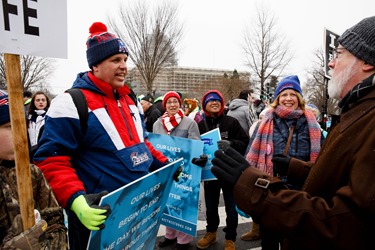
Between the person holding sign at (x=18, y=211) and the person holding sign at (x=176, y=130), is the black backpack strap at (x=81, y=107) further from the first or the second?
the person holding sign at (x=176, y=130)

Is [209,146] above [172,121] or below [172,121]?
below

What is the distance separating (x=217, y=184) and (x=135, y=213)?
188cm

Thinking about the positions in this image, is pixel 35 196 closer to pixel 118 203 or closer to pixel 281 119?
pixel 118 203

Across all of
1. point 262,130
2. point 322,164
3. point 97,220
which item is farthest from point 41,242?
point 262,130

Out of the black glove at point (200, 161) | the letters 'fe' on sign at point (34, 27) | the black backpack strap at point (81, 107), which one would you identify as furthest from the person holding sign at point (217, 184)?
the letters 'fe' on sign at point (34, 27)

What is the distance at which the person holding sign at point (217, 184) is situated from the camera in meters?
3.42

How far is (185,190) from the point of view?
3.30 m

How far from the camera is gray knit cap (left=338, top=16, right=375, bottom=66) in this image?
4.20 ft

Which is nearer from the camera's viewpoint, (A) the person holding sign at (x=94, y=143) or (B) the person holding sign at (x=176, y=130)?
(A) the person holding sign at (x=94, y=143)

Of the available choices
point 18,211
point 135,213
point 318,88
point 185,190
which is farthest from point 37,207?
point 318,88

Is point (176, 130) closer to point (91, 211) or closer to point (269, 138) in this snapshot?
point (269, 138)

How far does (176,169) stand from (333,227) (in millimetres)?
1457

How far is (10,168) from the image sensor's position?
1.46 meters

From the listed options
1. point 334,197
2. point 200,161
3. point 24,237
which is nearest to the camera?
point 334,197
